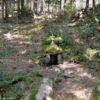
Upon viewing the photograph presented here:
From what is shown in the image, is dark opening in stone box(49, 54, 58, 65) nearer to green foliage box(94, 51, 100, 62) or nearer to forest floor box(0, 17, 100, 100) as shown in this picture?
forest floor box(0, 17, 100, 100)

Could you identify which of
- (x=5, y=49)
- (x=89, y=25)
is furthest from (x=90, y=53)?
(x=5, y=49)

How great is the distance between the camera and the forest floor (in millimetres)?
9562

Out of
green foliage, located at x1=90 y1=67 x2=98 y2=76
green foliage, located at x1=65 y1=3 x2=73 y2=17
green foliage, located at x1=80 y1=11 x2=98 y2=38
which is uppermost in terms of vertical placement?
green foliage, located at x1=65 y1=3 x2=73 y2=17

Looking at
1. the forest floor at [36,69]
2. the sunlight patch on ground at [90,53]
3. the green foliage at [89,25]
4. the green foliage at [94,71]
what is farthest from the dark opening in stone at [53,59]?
the green foliage at [89,25]

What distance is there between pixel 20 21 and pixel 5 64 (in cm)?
1791

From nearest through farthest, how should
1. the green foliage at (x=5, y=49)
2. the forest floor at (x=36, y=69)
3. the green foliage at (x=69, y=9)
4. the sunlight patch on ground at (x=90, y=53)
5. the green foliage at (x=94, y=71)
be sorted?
1. the forest floor at (x=36, y=69)
2. the green foliage at (x=94, y=71)
3. the sunlight patch on ground at (x=90, y=53)
4. the green foliage at (x=5, y=49)
5. the green foliage at (x=69, y=9)

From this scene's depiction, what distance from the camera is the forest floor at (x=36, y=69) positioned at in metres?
9.56

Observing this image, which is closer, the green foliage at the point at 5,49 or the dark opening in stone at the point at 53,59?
the dark opening in stone at the point at 53,59

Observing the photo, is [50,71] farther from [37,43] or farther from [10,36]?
[10,36]

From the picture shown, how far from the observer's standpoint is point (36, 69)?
501 inches

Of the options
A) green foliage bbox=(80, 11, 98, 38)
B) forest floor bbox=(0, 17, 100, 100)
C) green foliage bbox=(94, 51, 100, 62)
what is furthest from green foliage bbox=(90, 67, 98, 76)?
green foliage bbox=(80, 11, 98, 38)

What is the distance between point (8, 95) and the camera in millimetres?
8812

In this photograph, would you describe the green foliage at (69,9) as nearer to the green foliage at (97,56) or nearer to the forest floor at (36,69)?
the forest floor at (36,69)

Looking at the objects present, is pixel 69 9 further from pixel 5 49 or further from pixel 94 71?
pixel 94 71
